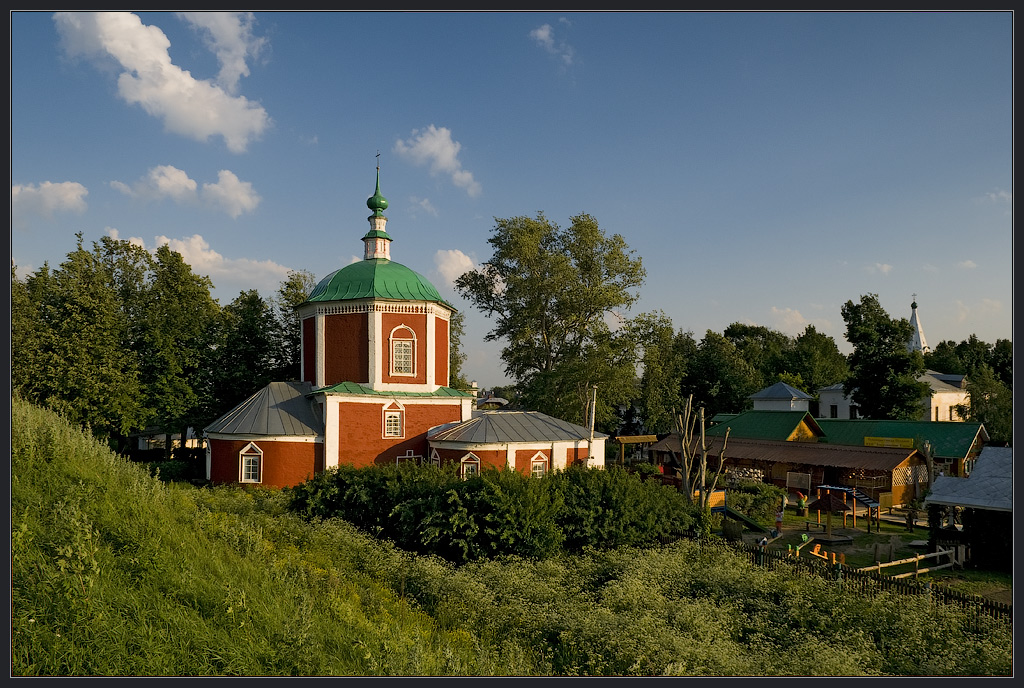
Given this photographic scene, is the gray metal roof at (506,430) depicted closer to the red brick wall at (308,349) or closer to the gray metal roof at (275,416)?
the gray metal roof at (275,416)

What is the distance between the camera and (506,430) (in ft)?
69.1

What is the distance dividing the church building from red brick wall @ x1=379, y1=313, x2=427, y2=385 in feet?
0.13

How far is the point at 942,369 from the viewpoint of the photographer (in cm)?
5903

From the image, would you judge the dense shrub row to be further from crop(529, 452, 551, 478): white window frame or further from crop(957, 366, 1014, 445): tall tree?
crop(957, 366, 1014, 445): tall tree

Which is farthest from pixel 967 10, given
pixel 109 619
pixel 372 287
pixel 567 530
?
pixel 372 287

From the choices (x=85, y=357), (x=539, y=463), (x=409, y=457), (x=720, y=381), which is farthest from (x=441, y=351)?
(x=720, y=381)

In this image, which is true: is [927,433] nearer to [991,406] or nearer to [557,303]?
[991,406]

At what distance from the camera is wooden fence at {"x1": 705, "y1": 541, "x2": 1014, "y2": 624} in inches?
371

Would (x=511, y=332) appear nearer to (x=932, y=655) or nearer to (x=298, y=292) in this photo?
(x=298, y=292)

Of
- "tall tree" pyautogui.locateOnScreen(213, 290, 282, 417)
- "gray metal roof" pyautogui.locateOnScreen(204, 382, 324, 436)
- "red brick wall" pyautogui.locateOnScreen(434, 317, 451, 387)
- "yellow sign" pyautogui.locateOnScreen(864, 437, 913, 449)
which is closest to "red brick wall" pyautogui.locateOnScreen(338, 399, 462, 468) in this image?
"gray metal roof" pyautogui.locateOnScreen(204, 382, 324, 436)

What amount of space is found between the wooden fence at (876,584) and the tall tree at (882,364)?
27346 millimetres

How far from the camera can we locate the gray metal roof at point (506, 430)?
2058 cm

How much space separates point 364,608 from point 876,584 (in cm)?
931

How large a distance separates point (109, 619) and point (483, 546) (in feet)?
28.3
